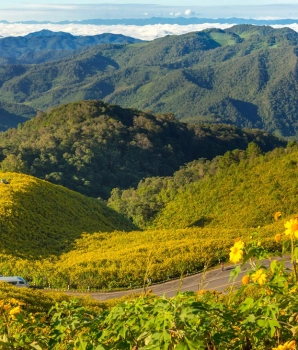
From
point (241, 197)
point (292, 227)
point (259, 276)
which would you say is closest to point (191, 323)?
point (259, 276)

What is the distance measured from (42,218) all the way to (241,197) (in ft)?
50.3

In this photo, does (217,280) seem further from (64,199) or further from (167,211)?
(167,211)

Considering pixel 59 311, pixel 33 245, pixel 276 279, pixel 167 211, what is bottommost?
pixel 167 211

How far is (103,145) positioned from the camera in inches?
3123

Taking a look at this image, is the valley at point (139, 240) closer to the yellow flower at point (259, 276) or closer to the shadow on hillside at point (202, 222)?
the yellow flower at point (259, 276)

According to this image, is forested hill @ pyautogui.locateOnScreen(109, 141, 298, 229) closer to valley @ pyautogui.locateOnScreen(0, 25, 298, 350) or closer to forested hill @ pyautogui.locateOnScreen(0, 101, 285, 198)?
valley @ pyautogui.locateOnScreen(0, 25, 298, 350)

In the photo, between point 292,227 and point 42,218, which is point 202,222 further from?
point 292,227

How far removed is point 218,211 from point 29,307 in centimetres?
2457

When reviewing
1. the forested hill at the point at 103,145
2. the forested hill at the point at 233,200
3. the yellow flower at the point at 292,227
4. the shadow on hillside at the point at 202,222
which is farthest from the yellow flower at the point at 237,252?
the forested hill at the point at 103,145

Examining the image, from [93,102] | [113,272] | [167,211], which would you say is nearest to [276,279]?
[113,272]

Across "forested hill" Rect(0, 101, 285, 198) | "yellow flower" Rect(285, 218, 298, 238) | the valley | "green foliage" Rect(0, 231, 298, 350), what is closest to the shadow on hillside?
the valley

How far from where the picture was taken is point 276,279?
308 centimetres

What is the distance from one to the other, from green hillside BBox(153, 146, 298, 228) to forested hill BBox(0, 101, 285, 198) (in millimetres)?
21307

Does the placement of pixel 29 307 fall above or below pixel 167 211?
above
